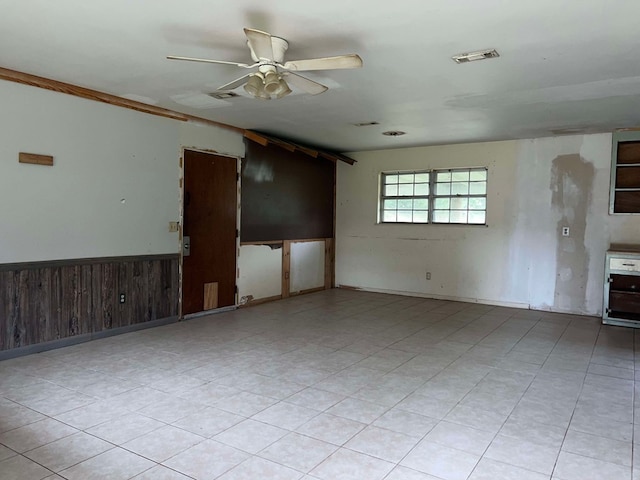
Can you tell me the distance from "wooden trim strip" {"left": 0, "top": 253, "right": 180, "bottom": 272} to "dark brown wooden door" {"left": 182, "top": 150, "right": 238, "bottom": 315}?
35cm

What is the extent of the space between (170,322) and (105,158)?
201 cm

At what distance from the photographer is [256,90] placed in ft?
10.4

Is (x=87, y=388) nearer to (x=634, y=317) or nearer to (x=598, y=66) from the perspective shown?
(x=598, y=66)

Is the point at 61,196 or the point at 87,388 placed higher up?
the point at 61,196

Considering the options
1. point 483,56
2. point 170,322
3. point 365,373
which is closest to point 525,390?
point 365,373

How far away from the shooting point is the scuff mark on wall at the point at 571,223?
6180 millimetres

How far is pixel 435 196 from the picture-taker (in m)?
7.41

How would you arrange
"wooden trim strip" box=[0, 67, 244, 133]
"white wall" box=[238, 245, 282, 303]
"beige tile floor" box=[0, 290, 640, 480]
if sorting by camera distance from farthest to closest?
"white wall" box=[238, 245, 282, 303] < "wooden trim strip" box=[0, 67, 244, 133] < "beige tile floor" box=[0, 290, 640, 480]

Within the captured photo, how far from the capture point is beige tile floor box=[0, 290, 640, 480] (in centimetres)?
231

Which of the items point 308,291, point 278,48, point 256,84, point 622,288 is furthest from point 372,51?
point 308,291

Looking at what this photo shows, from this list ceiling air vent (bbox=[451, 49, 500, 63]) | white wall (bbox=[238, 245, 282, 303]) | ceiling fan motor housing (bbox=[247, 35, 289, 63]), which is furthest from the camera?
white wall (bbox=[238, 245, 282, 303])

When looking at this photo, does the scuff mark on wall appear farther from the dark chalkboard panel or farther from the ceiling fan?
the ceiling fan

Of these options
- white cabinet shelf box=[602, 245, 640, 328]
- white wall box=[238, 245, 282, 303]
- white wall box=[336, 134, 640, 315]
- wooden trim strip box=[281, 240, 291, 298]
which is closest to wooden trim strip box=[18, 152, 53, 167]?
white wall box=[238, 245, 282, 303]

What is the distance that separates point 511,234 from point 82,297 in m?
5.76
